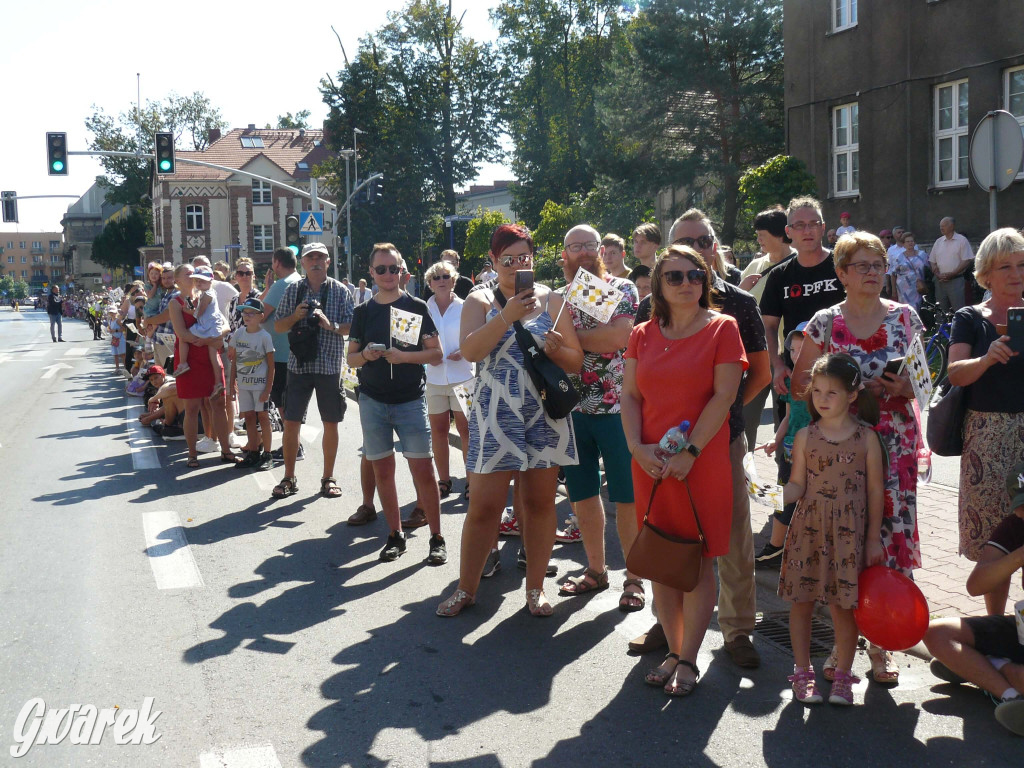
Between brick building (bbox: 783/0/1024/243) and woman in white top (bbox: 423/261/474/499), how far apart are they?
1387cm

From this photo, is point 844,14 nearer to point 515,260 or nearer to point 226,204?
point 515,260

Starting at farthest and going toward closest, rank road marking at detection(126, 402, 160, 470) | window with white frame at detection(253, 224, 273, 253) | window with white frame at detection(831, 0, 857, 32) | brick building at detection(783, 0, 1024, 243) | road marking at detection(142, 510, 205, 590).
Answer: window with white frame at detection(253, 224, 273, 253) → window with white frame at detection(831, 0, 857, 32) → brick building at detection(783, 0, 1024, 243) → road marking at detection(126, 402, 160, 470) → road marking at detection(142, 510, 205, 590)

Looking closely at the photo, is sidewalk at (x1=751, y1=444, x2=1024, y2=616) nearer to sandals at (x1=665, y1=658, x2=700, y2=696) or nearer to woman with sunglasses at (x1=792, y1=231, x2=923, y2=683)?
woman with sunglasses at (x1=792, y1=231, x2=923, y2=683)

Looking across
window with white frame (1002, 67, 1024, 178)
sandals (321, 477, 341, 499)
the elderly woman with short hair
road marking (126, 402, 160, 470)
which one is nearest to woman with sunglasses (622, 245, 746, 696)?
the elderly woman with short hair

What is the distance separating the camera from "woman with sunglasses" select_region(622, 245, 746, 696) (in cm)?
419

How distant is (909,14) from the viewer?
66.7 feet

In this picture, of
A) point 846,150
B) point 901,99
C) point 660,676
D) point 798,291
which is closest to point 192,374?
point 798,291

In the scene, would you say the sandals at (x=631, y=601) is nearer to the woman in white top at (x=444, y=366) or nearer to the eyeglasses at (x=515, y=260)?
the eyeglasses at (x=515, y=260)

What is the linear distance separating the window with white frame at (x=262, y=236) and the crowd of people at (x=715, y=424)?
250 feet

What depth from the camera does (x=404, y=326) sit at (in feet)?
22.0

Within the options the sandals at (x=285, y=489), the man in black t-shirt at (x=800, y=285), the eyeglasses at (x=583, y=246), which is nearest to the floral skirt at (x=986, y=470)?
the man in black t-shirt at (x=800, y=285)

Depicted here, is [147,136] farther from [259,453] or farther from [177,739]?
[177,739]

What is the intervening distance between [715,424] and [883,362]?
88cm

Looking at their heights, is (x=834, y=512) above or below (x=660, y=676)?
above
